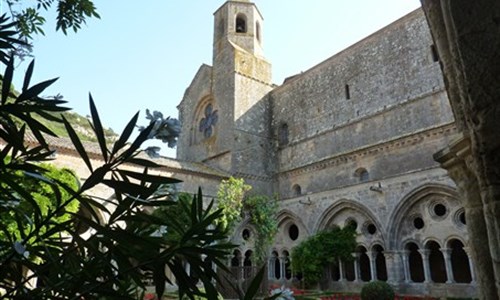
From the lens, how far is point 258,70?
82.2ft

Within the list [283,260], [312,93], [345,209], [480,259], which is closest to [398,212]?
[345,209]

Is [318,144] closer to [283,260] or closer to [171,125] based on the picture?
[283,260]

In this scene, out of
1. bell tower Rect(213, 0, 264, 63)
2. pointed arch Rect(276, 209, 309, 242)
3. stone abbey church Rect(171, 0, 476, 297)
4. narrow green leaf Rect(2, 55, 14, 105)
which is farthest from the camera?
bell tower Rect(213, 0, 264, 63)

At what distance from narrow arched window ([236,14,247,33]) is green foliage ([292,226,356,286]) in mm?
16312

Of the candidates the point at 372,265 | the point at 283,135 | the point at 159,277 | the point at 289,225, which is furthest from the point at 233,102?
the point at 159,277

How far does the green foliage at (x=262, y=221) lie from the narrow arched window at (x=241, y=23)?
1335 cm

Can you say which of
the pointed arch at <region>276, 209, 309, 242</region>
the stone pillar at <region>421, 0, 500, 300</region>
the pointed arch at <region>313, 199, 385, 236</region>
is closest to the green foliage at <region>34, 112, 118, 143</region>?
the stone pillar at <region>421, 0, 500, 300</region>

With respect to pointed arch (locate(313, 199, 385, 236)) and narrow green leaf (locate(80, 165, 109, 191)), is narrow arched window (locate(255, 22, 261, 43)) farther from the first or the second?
narrow green leaf (locate(80, 165, 109, 191))

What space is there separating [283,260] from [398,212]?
692cm

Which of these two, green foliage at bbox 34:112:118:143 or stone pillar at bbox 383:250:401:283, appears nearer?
green foliage at bbox 34:112:118:143

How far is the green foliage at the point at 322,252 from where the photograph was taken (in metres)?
15.9

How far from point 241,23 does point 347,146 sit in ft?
41.9

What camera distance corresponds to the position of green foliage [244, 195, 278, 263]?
18.5 meters

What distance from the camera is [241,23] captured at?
2677 centimetres
